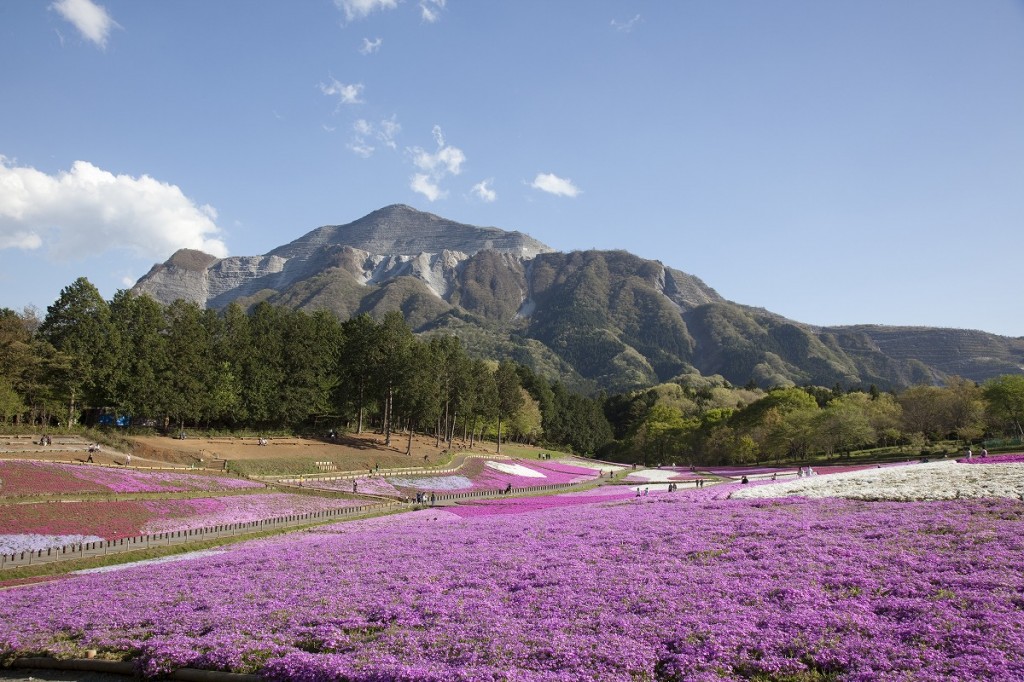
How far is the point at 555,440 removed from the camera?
15362 cm

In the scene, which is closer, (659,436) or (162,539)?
(162,539)

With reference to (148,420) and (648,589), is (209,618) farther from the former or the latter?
(148,420)

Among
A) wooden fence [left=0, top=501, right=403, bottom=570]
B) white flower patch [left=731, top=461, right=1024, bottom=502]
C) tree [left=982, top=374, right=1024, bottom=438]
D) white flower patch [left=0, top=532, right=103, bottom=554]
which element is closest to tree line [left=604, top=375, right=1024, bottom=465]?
tree [left=982, top=374, right=1024, bottom=438]

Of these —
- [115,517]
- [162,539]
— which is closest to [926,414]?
[162,539]

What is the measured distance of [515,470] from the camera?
3297 inches

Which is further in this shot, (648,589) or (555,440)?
(555,440)

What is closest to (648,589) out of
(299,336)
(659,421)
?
(299,336)

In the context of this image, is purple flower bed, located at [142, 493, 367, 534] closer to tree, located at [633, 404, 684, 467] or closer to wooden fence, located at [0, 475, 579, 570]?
wooden fence, located at [0, 475, 579, 570]

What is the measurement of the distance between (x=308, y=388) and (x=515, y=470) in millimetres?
29411

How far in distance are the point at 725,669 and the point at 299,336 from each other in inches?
3152

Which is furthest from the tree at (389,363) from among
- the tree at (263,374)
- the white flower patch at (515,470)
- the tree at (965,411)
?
the tree at (965,411)

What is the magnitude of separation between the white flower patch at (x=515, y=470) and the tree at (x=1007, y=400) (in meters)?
58.5

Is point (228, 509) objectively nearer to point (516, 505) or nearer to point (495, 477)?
point (516, 505)

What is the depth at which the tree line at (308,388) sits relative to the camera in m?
64.4
